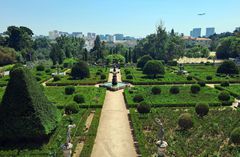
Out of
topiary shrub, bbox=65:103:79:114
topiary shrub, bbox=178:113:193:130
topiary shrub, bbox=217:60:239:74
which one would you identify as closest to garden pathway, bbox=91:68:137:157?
topiary shrub, bbox=65:103:79:114

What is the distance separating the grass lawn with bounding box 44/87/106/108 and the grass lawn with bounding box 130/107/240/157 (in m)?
4.94

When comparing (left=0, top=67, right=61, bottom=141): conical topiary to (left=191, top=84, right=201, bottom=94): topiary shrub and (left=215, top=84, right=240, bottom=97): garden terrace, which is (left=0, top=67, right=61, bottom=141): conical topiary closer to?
(left=191, top=84, right=201, bottom=94): topiary shrub

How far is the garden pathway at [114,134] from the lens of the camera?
648 inches

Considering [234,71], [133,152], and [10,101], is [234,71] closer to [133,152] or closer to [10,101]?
[133,152]

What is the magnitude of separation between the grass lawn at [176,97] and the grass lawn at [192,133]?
1979 millimetres

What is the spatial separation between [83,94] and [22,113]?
14.9 meters

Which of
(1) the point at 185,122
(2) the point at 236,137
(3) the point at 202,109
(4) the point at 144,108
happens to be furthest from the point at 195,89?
(2) the point at 236,137

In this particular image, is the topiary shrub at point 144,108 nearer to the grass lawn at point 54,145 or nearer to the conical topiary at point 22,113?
the grass lawn at point 54,145

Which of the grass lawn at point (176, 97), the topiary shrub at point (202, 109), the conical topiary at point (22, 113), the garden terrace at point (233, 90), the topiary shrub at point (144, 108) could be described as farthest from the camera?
the garden terrace at point (233, 90)

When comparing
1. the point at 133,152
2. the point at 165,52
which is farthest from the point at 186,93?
the point at 165,52

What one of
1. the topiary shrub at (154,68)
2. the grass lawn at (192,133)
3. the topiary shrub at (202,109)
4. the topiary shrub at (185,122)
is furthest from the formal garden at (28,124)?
the topiary shrub at (154,68)

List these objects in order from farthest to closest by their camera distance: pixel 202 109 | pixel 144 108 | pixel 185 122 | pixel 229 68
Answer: pixel 229 68
pixel 144 108
pixel 202 109
pixel 185 122

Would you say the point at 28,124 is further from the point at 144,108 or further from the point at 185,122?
the point at 185,122

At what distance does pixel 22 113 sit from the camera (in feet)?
54.4
